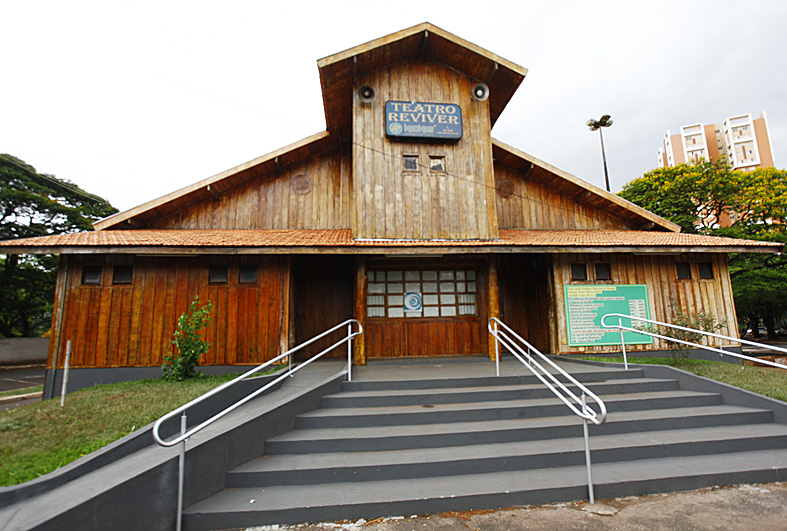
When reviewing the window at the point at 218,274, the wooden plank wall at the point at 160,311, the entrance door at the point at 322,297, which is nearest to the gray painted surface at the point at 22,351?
the wooden plank wall at the point at 160,311

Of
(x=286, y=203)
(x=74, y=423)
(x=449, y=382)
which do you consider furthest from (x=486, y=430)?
(x=286, y=203)

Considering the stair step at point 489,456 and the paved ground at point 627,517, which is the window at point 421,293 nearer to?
the stair step at point 489,456

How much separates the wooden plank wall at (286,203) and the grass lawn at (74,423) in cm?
529

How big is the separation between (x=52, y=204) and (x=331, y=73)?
72.6 ft

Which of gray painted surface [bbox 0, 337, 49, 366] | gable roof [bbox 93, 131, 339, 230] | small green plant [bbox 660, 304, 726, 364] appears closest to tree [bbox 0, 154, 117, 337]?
gray painted surface [bbox 0, 337, 49, 366]

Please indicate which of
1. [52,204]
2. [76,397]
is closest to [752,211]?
[76,397]

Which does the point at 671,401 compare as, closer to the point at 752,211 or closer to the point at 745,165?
the point at 752,211

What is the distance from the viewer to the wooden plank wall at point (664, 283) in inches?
372

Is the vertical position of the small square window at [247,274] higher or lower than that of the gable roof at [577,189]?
lower

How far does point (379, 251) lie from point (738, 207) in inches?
862

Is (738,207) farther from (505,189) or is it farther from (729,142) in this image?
(729,142)

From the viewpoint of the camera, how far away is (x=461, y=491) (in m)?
3.78

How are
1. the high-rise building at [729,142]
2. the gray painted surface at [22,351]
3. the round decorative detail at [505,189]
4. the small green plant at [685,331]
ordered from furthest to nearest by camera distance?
the high-rise building at [729,142] < the gray painted surface at [22,351] < the round decorative detail at [505,189] < the small green plant at [685,331]

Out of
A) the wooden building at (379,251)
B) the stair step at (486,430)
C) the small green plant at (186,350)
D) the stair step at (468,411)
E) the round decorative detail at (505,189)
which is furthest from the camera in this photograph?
the round decorative detail at (505,189)
